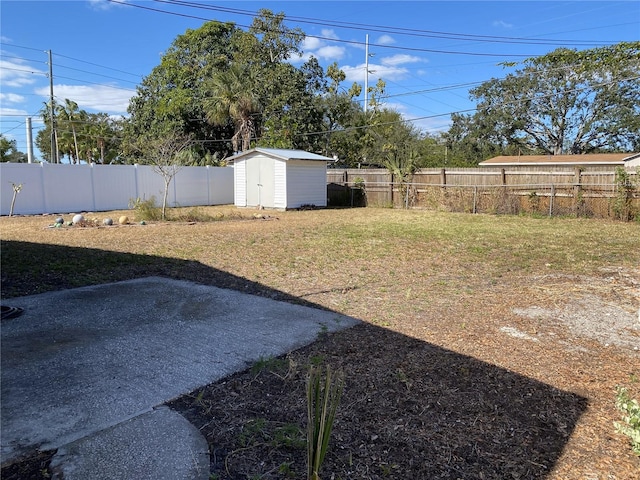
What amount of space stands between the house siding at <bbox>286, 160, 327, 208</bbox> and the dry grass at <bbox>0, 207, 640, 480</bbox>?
7.91m

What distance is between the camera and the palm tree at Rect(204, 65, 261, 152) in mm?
24312

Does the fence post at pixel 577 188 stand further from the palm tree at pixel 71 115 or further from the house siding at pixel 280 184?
the palm tree at pixel 71 115

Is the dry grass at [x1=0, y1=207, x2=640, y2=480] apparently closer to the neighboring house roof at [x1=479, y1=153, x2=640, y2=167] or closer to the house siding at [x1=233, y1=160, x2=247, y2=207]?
the house siding at [x1=233, y1=160, x2=247, y2=207]

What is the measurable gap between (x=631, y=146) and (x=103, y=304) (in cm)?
3763

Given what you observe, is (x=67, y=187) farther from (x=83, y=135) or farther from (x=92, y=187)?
(x=83, y=135)

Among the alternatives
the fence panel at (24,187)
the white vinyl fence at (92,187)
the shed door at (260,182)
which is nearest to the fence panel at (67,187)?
the white vinyl fence at (92,187)

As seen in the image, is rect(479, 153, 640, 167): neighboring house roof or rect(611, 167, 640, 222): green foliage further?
rect(479, 153, 640, 167): neighboring house roof

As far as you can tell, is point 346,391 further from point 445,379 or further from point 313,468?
point 313,468

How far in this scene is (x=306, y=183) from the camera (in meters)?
19.2

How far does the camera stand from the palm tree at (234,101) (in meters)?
24.3

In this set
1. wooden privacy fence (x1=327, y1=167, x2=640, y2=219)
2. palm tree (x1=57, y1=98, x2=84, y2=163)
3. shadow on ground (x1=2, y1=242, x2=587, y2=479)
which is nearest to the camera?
shadow on ground (x1=2, y1=242, x2=587, y2=479)

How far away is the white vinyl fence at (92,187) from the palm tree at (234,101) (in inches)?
200

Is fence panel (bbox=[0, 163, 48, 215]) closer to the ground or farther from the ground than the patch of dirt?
farther from the ground

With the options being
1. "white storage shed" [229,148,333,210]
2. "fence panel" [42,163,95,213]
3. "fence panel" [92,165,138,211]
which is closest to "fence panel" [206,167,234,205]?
"white storage shed" [229,148,333,210]
